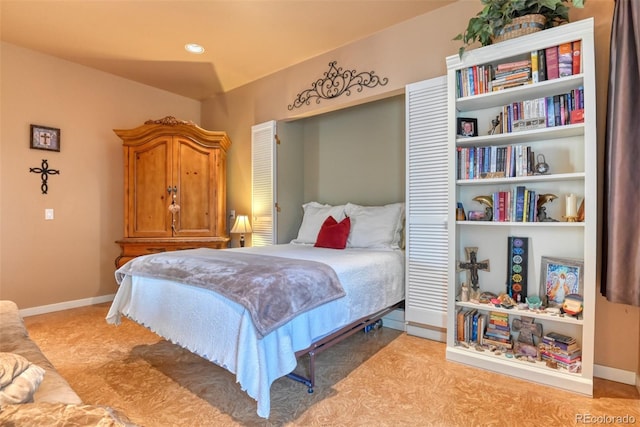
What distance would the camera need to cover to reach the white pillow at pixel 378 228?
295 cm

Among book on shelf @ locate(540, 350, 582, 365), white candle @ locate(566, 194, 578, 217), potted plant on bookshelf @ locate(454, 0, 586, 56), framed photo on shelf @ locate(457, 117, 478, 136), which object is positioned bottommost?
book on shelf @ locate(540, 350, 582, 365)

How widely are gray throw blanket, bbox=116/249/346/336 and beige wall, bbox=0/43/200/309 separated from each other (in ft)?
6.35

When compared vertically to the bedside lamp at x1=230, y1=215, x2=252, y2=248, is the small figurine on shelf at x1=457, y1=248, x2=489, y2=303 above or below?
below

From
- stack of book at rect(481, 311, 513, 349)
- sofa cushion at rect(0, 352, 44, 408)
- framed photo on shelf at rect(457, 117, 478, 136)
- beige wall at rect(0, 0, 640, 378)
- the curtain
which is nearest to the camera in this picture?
sofa cushion at rect(0, 352, 44, 408)

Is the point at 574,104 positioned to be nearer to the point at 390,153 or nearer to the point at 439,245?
the point at 439,245

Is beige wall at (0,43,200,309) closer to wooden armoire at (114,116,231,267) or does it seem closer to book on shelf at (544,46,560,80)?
wooden armoire at (114,116,231,267)

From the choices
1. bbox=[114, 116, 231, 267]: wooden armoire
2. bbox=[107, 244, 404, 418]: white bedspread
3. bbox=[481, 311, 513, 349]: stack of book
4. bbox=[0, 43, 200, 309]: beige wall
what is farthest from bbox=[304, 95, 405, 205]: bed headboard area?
bbox=[0, 43, 200, 309]: beige wall

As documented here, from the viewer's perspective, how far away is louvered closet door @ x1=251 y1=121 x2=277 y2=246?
3.76m

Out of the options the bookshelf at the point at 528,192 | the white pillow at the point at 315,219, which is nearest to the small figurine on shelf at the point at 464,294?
the bookshelf at the point at 528,192

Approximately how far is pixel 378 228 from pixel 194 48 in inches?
102

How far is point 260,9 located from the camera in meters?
2.65

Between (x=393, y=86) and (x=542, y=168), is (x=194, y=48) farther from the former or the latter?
(x=542, y=168)

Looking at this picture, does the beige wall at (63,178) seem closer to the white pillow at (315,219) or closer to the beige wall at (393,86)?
the beige wall at (393,86)

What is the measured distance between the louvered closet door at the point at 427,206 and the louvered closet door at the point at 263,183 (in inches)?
65.0
